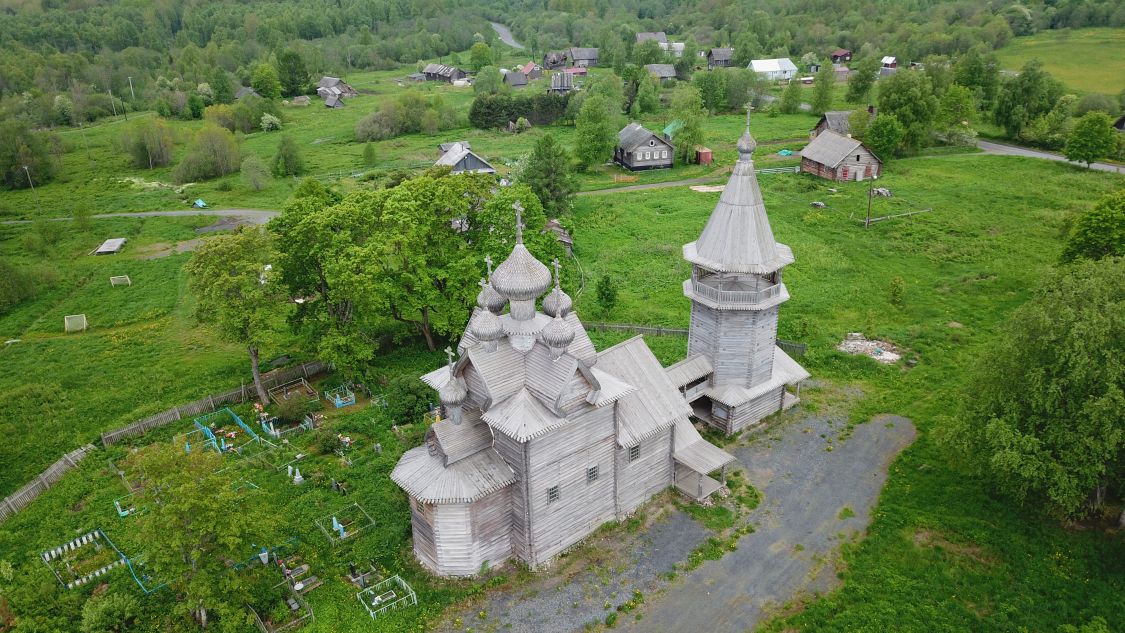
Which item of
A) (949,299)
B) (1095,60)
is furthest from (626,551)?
(1095,60)

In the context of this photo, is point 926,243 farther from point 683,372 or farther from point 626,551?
point 626,551

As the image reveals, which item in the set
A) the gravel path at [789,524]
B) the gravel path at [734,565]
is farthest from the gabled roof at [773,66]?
the gravel path at [734,565]

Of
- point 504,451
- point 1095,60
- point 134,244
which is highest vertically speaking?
point 1095,60

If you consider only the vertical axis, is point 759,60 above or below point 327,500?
above

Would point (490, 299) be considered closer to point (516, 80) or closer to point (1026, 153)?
point (1026, 153)

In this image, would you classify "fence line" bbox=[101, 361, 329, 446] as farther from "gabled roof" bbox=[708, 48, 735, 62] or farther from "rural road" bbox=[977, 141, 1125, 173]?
"gabled roof" bbox=[708, 48, 735, 62]

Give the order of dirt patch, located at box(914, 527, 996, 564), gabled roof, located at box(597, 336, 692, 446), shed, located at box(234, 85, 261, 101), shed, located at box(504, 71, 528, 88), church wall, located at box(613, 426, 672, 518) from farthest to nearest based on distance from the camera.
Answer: shed, located at box(504, 71, 528, 88) → shed, located at box(234, 85, 261, 101) → church wall, located at box(613, 426, 672, 518) → gabled roof, located at box(597, 336, 692, 446) → dirt patch, located at box(914, 527, 996, 564)

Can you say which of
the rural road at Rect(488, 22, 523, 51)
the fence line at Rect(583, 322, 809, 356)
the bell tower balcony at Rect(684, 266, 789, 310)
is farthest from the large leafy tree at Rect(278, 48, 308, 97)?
the bell tower balcony at Rect(684, 266, 789, 310)
